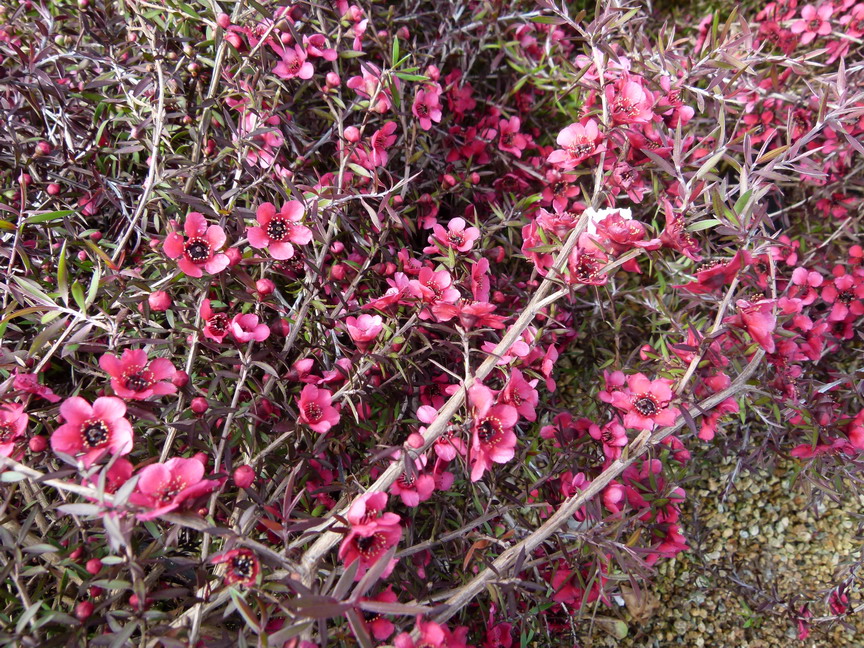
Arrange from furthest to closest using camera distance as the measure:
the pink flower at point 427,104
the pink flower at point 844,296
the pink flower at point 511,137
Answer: the pink flower at point 511,137, the pink flower at point 844,296, the pink flower at point 427,104

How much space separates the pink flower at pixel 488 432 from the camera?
3.93ft

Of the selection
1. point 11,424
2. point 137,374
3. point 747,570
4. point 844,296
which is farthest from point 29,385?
point 844,296

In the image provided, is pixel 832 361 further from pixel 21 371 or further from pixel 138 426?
pixel 21 371

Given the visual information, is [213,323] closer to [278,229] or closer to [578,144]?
[278,229]

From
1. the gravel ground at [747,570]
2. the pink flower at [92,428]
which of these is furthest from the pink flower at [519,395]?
the gravel ground at [747,570]

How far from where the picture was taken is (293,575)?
117cm

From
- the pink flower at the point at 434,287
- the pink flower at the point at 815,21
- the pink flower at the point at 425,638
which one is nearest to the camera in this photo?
the pink flower at the point at 425,638

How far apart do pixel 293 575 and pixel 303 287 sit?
68cm

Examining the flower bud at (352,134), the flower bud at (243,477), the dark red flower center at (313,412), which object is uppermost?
the flower bud at (352,134)

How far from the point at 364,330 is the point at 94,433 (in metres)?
0.58

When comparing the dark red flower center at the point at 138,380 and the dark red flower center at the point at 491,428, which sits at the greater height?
the dark red flower center at the point at 138,380

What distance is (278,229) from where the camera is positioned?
1325 mm

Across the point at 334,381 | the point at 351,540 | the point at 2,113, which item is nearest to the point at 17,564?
the point at 351,540

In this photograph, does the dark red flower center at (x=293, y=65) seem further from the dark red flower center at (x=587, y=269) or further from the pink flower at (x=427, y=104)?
the dark red flower center at (x=587, y=269)
